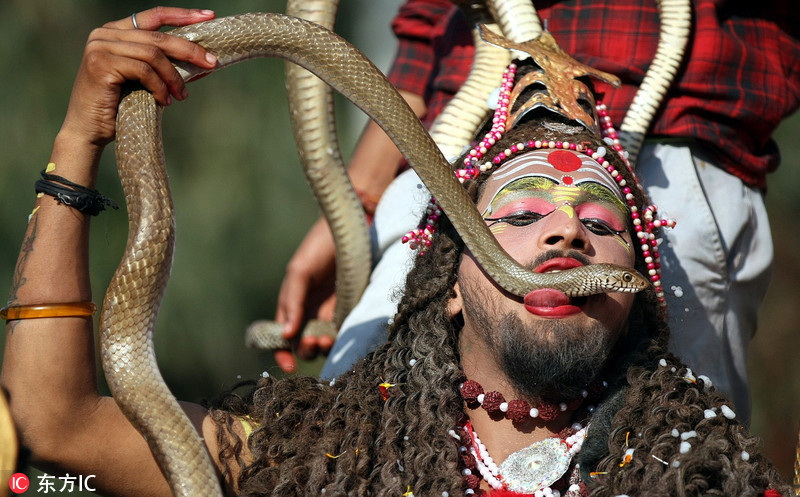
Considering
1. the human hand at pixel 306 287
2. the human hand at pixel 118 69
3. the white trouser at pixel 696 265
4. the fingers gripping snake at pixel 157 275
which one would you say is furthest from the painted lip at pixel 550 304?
the human hand at pixel 306 287

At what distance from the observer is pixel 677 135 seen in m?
3.98

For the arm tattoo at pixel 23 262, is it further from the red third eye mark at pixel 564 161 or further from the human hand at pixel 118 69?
the red third eye mark at pixel 564 161

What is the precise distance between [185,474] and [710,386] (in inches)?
60.7

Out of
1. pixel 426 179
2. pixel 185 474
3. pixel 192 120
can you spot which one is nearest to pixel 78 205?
pixel 185 474

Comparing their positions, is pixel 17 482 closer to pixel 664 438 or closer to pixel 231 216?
pixel 664 438

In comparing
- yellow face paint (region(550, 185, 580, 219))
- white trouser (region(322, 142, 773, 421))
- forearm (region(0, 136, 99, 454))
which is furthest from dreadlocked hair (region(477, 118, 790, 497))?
forearm (region(0, 136, 99, 454))

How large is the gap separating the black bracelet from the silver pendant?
1.35 metres

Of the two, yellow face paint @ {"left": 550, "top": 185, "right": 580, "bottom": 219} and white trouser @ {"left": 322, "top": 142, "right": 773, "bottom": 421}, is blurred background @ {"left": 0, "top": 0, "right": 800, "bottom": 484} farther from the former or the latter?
yellow face paint @ {"left": 550, "top": 185, "right": 580, "bottom": 219}

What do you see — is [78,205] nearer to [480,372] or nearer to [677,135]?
[480,372]

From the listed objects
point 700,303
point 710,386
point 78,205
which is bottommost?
point 700,303

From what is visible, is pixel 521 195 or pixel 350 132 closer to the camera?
pixel 521 195

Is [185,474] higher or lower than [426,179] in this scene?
lower

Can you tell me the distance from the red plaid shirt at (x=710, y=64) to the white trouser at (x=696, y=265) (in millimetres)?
112

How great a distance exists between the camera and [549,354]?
2.93 m
